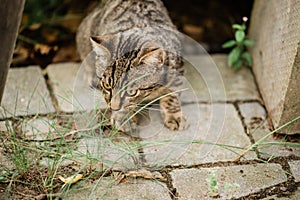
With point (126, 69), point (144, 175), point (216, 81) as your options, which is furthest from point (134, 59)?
point (216, 81)

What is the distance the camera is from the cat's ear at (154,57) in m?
2.84

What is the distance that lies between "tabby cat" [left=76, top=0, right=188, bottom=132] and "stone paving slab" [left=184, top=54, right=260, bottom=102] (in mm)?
443

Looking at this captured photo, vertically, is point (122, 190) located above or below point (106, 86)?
below

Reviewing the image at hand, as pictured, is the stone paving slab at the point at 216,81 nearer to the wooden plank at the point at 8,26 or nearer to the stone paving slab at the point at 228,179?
the stone paving slab at the point at 228,179

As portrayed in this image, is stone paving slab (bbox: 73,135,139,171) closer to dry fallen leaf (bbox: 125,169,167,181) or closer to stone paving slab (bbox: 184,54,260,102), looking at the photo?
dry fallen leaf (bbox: 125,169,167,181)

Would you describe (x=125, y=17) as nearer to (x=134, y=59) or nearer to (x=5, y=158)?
(x=134, y=59)

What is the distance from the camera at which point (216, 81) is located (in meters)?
3.88

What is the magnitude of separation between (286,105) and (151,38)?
3.36 feet

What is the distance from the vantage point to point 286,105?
314 cm

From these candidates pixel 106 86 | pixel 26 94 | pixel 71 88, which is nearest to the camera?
pixel 106 86

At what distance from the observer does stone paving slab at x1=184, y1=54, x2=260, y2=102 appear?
372cm

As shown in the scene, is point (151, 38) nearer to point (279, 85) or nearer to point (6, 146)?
point (279, 85)

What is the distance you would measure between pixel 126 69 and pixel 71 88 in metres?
0.94

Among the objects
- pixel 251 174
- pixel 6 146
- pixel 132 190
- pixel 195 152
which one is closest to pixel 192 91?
pixel 195 152
